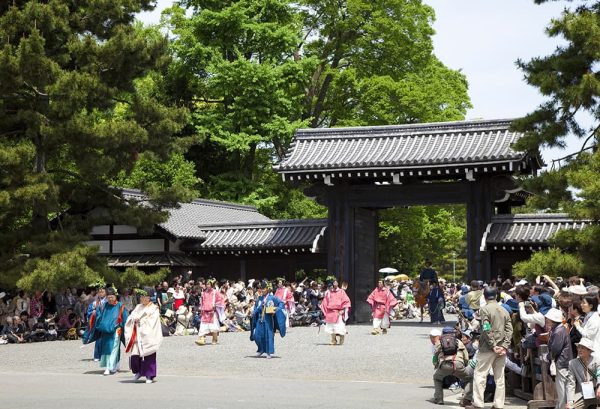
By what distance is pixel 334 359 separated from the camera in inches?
733

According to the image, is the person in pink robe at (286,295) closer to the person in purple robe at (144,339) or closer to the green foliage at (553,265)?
the green foliage at (553,265)

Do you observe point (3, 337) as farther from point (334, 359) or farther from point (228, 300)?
point (334, 359)

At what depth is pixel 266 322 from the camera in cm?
1950

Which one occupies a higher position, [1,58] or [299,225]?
[1,58]

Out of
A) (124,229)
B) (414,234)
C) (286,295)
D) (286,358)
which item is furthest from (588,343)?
(414,234)

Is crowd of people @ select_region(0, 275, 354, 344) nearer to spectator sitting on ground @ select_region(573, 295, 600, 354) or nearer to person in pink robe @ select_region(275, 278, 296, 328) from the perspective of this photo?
person in pink robe @ select_region(275, 278, 296, 328)

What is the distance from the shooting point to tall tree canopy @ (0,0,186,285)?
2391 cm

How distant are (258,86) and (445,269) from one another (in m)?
46.6

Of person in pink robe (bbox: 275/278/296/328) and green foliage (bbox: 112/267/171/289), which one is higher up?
green foliage (bbox: 112/267/171/289)

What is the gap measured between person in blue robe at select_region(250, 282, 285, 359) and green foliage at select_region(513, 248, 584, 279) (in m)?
5.30

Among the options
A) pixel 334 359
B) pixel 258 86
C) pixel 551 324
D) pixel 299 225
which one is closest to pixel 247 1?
pixel 258 86

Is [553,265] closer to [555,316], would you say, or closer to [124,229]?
[555,316]

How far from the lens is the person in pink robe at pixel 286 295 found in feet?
91.2

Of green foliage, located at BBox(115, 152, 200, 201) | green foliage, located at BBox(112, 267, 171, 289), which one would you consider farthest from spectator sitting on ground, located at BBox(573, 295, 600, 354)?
green foliage, located at BBox(115, 152, 200, 201)
